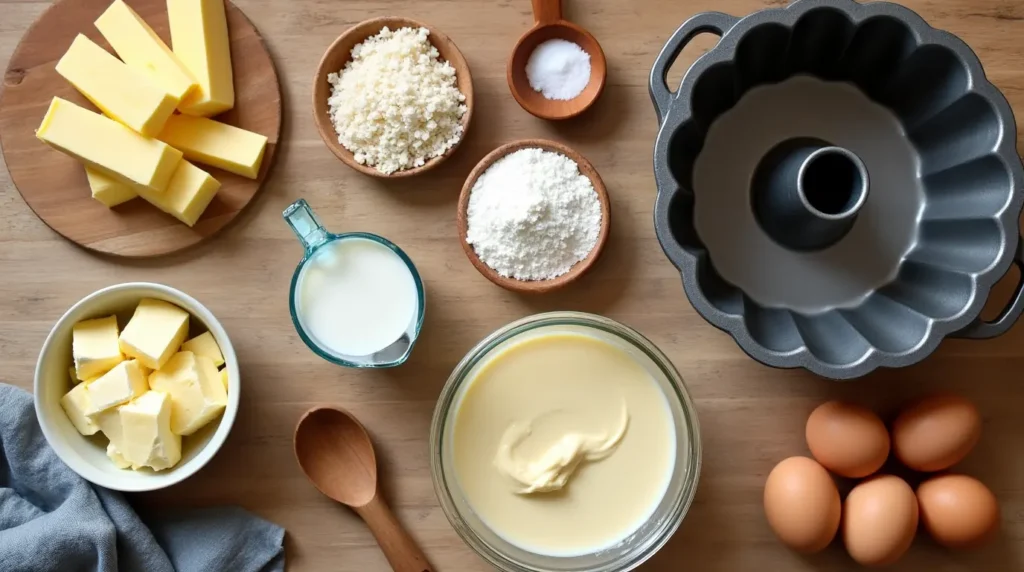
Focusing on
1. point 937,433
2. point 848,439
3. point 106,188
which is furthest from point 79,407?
point 937,433

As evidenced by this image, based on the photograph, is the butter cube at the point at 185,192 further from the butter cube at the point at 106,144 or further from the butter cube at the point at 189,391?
the butter cube at the point at 189,391

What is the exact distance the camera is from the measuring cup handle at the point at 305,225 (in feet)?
3.81

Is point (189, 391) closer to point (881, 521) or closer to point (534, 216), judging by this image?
point (534, 216)

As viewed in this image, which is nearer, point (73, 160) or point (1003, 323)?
point (1003, 323)

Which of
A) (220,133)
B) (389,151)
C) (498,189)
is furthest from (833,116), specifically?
(220,133)

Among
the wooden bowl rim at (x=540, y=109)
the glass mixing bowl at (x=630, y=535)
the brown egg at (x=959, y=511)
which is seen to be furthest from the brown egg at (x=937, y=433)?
the wooden bowl rim at (x=540, y=109)

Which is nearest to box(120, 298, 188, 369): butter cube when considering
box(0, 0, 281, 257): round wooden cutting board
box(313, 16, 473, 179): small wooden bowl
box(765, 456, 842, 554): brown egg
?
box(0, 0, 281, 257): round wooden cutting board

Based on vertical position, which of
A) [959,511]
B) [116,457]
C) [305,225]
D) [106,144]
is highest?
[106,144]

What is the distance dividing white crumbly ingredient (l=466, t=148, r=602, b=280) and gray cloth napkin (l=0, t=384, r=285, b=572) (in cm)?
55

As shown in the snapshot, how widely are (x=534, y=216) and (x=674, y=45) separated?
298 millimetres

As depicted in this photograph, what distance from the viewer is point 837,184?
3.79 feet

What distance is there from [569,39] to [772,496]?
75 centimetres

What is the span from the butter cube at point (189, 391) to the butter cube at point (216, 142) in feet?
0.97

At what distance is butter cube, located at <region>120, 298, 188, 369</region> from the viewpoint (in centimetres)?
118
